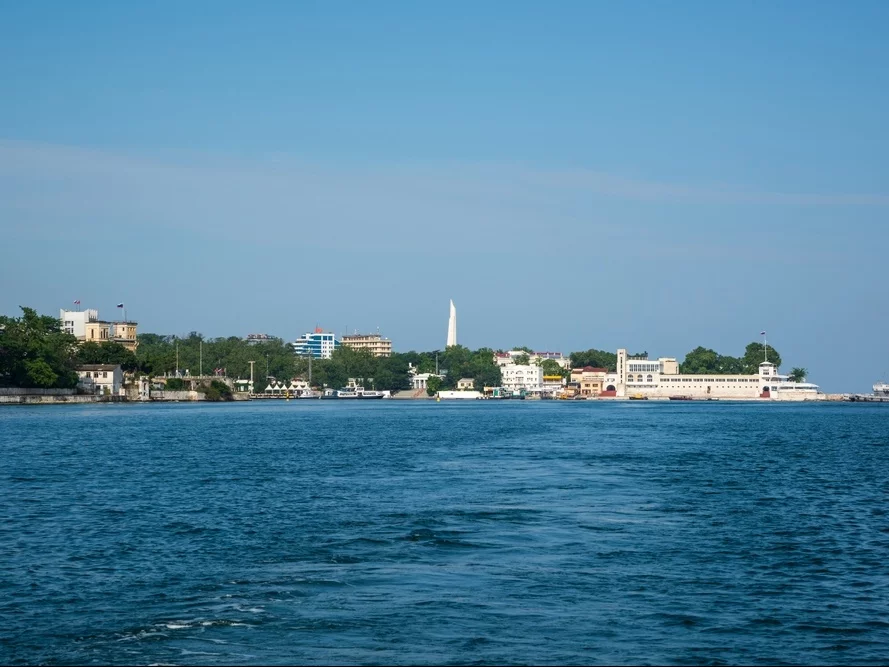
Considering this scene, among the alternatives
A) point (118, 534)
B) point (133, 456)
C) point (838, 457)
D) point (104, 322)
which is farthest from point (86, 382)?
point (118, 534)

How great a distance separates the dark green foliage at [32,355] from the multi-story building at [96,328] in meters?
45.4

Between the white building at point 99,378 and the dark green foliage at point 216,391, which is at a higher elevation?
the white building at point 99,378

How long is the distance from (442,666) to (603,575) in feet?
19.4

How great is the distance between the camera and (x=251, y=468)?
38.7 metres

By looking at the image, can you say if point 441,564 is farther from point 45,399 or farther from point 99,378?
point 99,378

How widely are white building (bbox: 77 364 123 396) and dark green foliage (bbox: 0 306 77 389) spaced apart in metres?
4.22

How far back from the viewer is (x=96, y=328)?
566 ft

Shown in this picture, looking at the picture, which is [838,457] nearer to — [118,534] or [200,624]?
[118,534]

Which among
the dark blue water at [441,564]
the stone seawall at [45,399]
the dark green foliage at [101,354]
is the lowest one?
the dark blue water at [441,564]

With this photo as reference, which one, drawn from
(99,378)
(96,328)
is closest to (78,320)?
(96,328)

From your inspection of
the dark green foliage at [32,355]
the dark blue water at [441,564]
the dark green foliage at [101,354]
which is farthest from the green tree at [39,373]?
the dark blue water at [441,564]

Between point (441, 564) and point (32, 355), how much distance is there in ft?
340

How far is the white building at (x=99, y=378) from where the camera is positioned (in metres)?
132

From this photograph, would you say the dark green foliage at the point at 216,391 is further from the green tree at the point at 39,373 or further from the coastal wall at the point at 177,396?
the green tree at the point at 39,373
